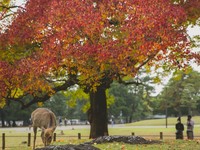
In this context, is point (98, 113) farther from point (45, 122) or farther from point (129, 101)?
point (129, 101)

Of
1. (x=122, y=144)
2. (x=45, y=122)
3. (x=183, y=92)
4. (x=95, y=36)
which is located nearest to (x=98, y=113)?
(x=122, y=144)

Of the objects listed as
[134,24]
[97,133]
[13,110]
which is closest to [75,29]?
[134,24]

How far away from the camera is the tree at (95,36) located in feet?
55.5

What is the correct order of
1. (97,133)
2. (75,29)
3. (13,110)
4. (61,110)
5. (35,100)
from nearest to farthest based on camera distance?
(75,29), (35,100), (97,133), (13,110), (61,110)

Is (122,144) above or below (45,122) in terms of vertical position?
below

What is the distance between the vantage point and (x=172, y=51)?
62.0 feet

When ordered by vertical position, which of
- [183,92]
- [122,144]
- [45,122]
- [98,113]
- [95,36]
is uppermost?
[183,92]

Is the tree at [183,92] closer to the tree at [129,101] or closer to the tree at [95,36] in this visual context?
the tree at [129,101]

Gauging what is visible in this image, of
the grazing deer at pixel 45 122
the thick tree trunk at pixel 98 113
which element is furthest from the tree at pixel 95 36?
the thick tree trunk at pixel 98 113

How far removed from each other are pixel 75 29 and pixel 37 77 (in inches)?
134

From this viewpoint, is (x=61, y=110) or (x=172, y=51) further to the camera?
(x=61, y=110)

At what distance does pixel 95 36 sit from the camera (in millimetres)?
18125

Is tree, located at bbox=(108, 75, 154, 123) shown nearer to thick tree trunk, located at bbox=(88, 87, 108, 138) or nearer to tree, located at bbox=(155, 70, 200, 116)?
tree, located at bbox=(155, 70, 200, 116)

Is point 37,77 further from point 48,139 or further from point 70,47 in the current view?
point 48,139
